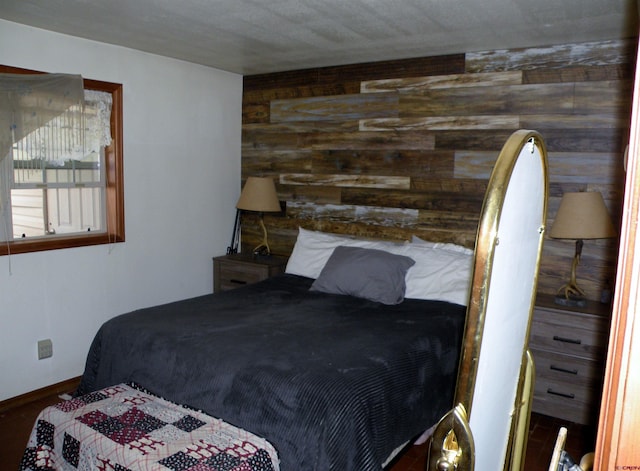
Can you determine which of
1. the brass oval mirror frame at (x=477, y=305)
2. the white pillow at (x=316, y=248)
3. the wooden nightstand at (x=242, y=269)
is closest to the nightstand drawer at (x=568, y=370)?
the white pillow at (x=316, y=248)

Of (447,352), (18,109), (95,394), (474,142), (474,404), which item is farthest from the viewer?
(474,142)

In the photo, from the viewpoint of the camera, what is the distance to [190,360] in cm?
239

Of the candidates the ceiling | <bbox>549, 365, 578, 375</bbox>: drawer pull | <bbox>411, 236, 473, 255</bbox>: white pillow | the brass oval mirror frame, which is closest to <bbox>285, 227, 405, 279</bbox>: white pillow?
<bbox>411, 236, 473, 255</bbox>: white pillow

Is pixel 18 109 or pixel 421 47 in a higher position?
pixel 421 47

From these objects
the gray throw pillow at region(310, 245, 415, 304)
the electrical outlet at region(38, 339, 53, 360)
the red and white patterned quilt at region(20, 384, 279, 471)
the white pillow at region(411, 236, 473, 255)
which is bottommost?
the electrical outlet at region(38, 339, 53, 360)

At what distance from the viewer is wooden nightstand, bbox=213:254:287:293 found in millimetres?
4184

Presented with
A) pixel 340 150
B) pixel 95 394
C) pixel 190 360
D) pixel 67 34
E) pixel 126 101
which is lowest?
pixel 95 394

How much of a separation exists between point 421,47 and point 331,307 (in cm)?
180

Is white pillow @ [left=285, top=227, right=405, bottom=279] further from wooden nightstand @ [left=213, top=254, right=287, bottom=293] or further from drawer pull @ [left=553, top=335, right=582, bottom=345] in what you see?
drawer pull @ [left=553, top=335, right=582, bottom=345]

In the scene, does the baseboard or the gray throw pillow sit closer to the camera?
the baseboard

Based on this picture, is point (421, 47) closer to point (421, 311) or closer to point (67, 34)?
point (421, 311)

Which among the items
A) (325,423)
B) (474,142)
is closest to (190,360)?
(325,423)

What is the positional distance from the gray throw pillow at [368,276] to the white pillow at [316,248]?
0.71 feet

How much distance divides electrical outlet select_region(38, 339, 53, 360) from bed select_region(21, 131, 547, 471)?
2.20 ft
